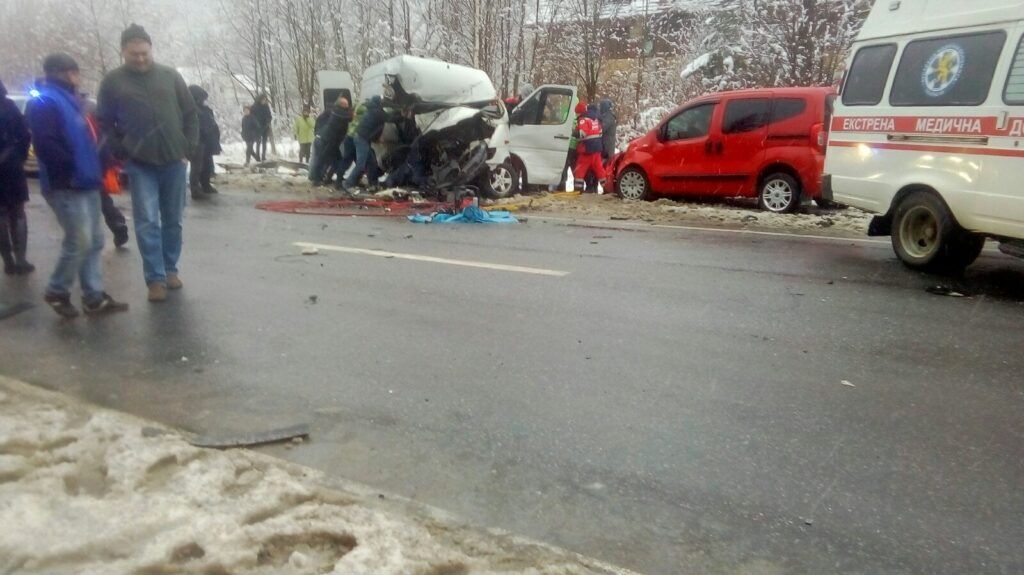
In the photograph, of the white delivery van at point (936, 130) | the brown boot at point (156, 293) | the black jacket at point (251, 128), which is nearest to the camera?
the brown boot at point (156, 293)

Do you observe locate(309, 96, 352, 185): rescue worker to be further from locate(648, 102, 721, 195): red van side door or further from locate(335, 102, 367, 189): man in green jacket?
locate(648, 102, 721, 195): red van side door

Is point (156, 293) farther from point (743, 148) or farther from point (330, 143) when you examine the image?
point (330, 143)

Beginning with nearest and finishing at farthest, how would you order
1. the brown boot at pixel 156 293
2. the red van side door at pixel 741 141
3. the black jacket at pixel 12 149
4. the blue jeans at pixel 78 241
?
1. the blue jeans at pixel 78 241
2. the brown boot at pixel 156 293
3. the black jacket at pixel 12 149
4. the red van side door at pixel 741 141

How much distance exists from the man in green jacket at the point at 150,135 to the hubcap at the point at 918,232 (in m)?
6.54

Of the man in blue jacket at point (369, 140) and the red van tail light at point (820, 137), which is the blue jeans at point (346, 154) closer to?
the man in blue jacket at point (369, 140)

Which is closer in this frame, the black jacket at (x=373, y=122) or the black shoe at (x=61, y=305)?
the black shoe at (x=61, y=305)

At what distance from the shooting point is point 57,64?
16.8ft

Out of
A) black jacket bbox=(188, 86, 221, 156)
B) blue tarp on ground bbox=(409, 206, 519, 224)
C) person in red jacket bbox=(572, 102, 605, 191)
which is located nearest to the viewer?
blue tarp on ground bbox=(409, 206, 519, 224)

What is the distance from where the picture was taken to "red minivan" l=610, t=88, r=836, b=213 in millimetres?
10883

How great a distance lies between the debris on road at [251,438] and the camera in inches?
129

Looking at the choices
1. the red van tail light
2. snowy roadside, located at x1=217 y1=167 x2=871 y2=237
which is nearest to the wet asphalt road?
snowy roadside, located at x1=217 y1=167 x2=871 y2=237

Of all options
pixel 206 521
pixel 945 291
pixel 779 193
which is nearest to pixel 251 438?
pixel 206 521

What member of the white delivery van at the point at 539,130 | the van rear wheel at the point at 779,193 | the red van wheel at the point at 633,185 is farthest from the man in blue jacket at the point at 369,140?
the van rear wheel at the point at 779,193

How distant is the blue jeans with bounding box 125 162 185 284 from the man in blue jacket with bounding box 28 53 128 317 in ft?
0.89
